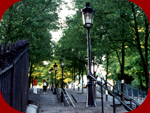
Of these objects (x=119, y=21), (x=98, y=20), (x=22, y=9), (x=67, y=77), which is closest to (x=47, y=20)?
(x=22, y=9)

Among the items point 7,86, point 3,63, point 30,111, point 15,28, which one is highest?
point 15,28

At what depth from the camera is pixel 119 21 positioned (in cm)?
1268

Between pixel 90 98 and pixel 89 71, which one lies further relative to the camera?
pixel 89 71

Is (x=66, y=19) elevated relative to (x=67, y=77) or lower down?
elevated

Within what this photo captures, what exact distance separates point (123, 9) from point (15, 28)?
8.49 metres

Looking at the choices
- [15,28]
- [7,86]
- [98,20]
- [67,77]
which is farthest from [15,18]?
[67,77]

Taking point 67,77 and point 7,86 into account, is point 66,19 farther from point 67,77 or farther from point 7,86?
point 67,77

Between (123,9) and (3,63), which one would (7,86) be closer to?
(3,63)

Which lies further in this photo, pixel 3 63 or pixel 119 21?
pixel 119 21

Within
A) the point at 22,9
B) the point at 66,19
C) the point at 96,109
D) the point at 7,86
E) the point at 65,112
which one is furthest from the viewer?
the point at 66,19

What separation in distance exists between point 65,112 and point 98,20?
31.6 ft

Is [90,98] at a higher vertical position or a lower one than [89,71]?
lower

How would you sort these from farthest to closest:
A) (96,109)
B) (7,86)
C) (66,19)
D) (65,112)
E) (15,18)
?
1. (66,19)
2. (15,18)
3. (96,109)
4. (65,112)
5. (7,86)

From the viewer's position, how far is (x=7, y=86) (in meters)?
3.66
